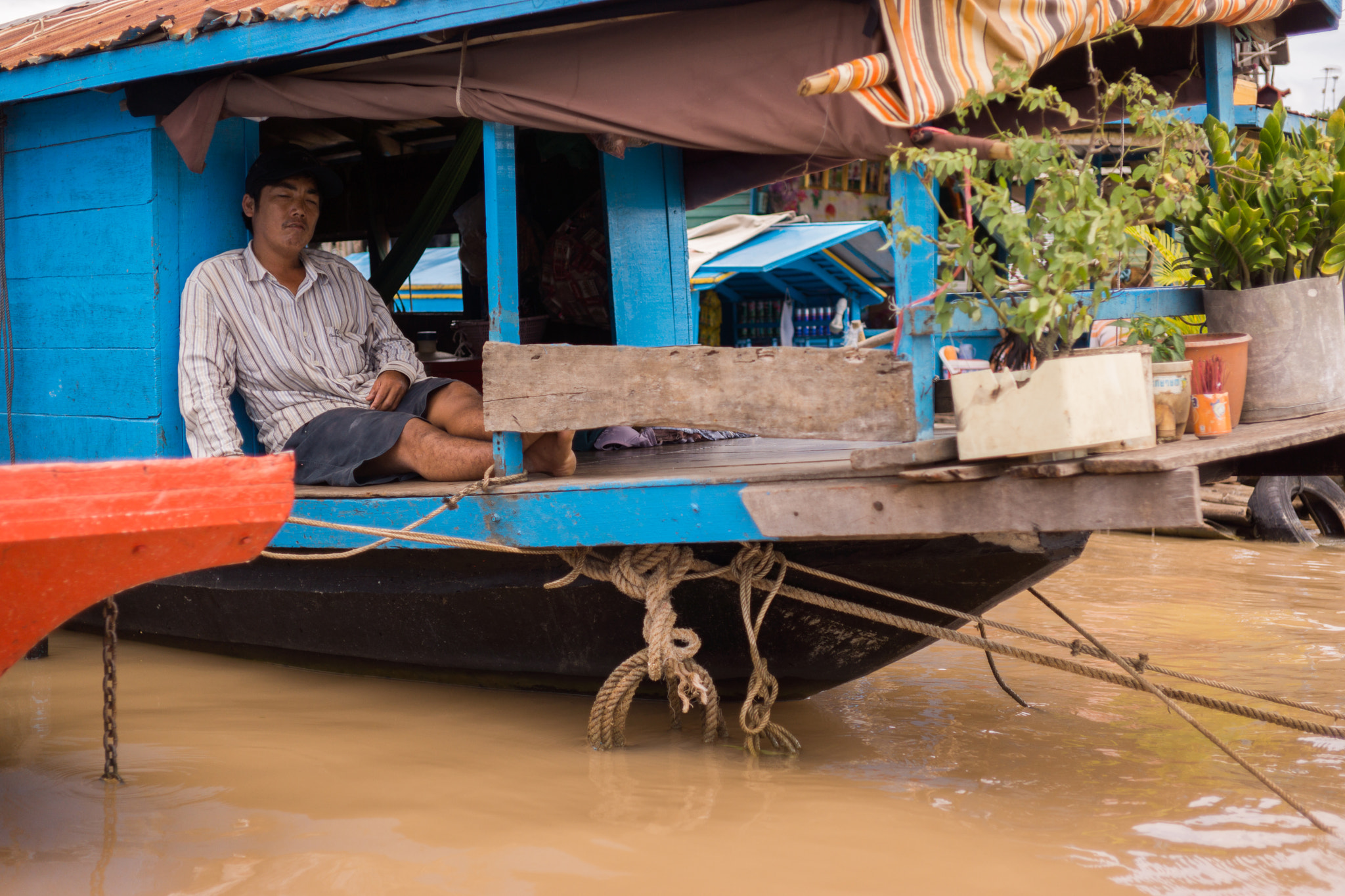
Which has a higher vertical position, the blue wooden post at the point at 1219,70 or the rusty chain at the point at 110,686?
the blue wooden post at the point at 1219,70

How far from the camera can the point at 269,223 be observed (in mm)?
3963

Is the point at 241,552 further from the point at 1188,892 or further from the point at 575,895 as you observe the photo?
the point at 1188,892

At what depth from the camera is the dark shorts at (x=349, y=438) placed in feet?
11.5

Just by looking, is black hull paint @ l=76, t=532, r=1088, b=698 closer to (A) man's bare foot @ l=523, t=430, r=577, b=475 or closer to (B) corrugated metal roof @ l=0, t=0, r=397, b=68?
(A) man's bare foot @ l=523, t=430, r=577, b=475

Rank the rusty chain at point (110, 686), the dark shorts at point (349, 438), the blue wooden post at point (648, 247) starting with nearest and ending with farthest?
the rusty chain at point (110, 686)
the dark shorts at point (349, 438)
the blue wooden post at point (648, 247)

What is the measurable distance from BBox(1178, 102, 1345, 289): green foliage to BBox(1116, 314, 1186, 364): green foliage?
253mm

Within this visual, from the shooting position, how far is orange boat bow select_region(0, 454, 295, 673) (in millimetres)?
2240

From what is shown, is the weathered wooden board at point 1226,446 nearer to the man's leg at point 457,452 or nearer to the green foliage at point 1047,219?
the green foliage at point 1047,219

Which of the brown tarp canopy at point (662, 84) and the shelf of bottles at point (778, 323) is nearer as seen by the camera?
the brown tarp canopy at point (662, 84)

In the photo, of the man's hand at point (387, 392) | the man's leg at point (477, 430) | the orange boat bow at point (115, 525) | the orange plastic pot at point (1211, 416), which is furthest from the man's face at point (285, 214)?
the orange plastic pot at point (1211, 416)

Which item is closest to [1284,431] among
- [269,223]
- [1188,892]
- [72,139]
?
[1188,892]

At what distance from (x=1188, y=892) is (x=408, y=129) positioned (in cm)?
472

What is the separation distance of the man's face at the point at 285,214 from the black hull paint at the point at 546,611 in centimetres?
113

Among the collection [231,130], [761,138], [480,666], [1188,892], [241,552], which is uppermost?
[231,130]
